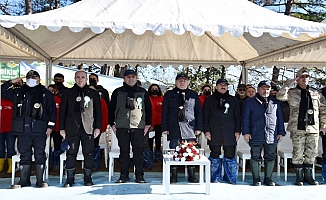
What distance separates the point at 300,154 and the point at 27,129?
11.7ft

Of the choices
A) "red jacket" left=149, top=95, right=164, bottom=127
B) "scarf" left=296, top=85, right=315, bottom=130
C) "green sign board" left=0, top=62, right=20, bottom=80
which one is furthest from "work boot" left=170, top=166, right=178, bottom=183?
"green sign board" left=0, top=62, right=20, bottom=80

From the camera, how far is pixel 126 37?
6844 millimetres

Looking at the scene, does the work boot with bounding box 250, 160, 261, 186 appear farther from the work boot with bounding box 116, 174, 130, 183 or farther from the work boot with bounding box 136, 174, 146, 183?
the work boot with bounding box 116, 174, 130, 183

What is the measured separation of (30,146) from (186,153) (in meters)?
1.96

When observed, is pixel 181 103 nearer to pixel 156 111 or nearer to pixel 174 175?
pixel 174 175

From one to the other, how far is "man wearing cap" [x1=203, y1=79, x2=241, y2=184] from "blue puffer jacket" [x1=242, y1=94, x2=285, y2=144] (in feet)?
0.45

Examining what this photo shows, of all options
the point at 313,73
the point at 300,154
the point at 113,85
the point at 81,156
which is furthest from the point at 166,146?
the point at 313,73

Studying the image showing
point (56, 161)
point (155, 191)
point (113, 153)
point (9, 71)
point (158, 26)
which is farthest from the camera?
point (9, 71)

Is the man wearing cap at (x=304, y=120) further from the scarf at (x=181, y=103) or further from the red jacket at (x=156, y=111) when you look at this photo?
the red jacket at (x=156, y=111)

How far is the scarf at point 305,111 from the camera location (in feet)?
15.2

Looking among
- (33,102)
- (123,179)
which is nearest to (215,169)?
(123,179)

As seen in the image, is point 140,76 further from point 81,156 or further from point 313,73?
point 81,156

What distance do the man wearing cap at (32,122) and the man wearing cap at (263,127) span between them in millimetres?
2565

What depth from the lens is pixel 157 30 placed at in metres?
3.97
